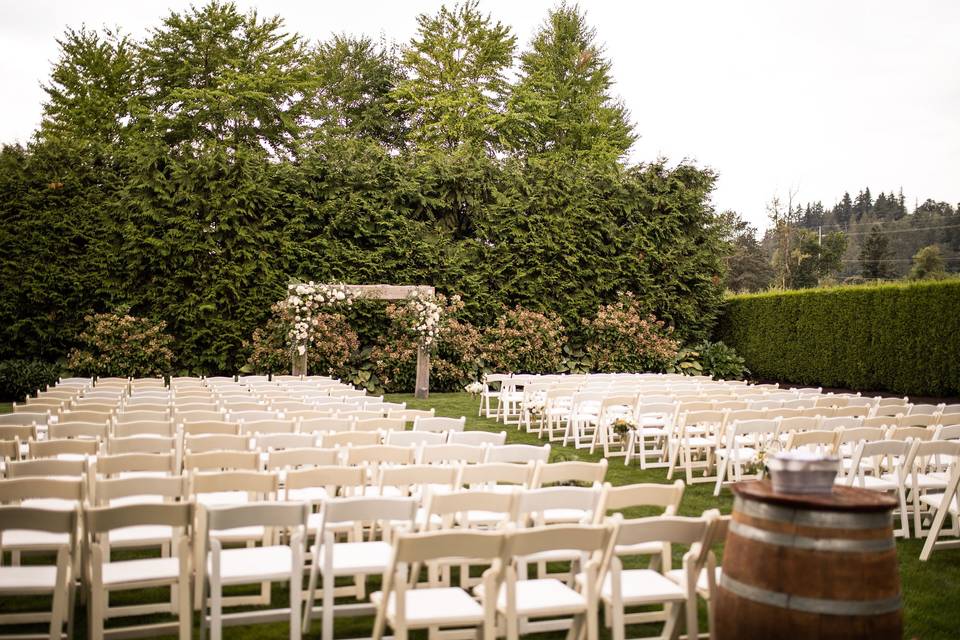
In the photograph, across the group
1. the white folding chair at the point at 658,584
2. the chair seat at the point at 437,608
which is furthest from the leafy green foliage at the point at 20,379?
the white folding chair at the point at 658,584

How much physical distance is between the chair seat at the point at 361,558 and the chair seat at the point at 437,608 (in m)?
0.22

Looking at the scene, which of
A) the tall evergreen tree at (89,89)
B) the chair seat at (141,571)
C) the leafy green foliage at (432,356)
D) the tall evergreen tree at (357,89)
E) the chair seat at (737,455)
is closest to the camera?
the chair seat at (141,571)

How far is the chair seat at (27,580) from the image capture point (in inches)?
134

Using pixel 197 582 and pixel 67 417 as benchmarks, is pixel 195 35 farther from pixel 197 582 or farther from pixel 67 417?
pixel 197 582

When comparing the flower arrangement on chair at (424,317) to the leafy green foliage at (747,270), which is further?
the leafy green foliage at (747,270)

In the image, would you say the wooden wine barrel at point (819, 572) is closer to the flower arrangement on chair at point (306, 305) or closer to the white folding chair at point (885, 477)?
the white folding chair at point (885, 477)

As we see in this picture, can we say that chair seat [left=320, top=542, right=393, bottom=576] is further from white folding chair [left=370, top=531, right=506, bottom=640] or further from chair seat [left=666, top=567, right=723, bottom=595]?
chair seat [left=666, top=567, right=723, bottom=595]

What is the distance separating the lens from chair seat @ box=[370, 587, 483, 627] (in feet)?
10.4

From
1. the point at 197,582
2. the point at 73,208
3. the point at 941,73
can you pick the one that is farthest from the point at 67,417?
the point at 941,73

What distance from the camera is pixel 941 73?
17.2 meters

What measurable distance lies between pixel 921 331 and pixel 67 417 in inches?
619

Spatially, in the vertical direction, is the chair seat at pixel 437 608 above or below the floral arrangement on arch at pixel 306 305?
below

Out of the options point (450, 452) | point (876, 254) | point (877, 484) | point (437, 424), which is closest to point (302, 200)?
point (437, 424)

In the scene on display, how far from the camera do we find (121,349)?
16.5 meters
